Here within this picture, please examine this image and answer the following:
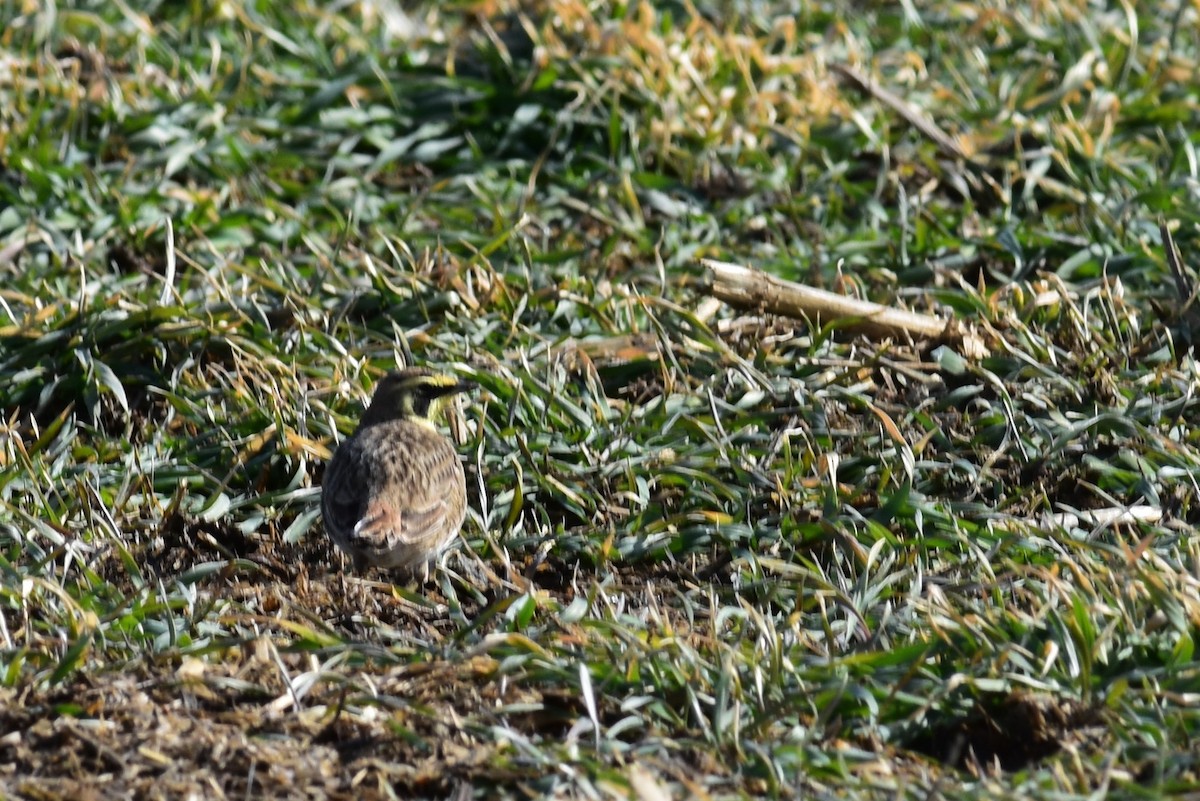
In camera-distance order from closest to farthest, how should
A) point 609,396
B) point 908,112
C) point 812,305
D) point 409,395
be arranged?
point 409,395
point 609,396
point 812,305
point 908,112

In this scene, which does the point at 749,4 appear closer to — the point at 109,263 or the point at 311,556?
the point at 109,263

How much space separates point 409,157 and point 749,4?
2424mm

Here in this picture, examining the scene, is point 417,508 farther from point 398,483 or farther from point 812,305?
point 812,305

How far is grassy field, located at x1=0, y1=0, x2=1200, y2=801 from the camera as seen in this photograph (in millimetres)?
4711

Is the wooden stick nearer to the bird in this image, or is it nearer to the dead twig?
the bird

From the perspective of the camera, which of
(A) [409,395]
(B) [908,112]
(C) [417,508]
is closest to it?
(C) [417,508]

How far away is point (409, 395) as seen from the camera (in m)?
6.42

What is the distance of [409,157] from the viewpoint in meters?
8.89

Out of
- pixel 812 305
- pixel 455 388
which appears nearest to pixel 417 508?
pixel 455 388

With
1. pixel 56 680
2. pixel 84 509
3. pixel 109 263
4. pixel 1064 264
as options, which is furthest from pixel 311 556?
pixel 1064 264

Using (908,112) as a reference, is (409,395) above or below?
above

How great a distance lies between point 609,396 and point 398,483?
1298mm

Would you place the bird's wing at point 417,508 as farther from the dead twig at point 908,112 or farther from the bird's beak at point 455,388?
the dead twig at point 908,112

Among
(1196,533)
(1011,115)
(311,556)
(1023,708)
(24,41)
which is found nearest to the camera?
(1023,708)
